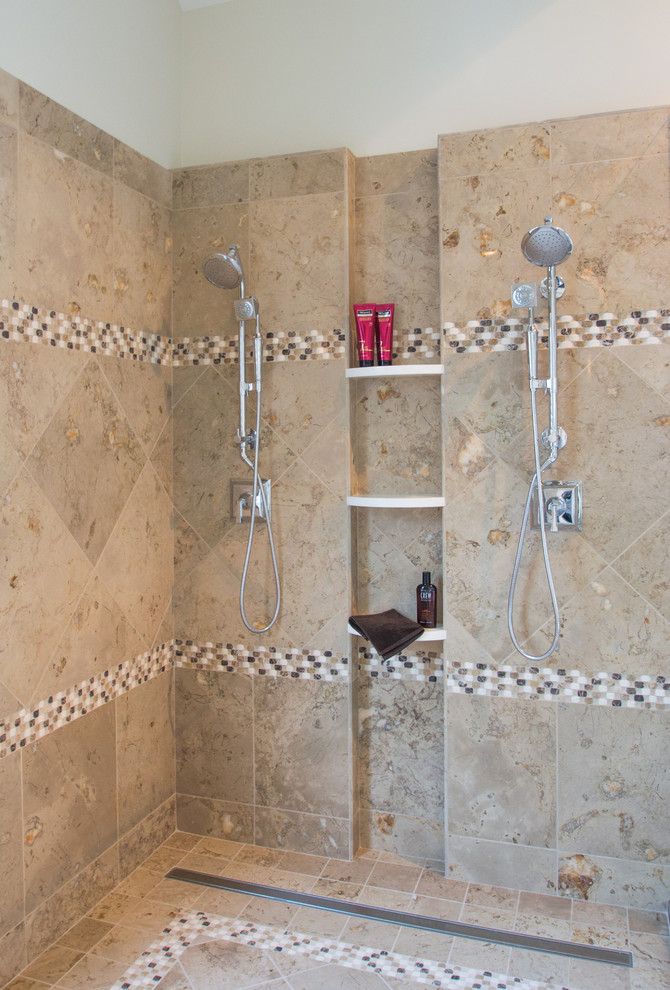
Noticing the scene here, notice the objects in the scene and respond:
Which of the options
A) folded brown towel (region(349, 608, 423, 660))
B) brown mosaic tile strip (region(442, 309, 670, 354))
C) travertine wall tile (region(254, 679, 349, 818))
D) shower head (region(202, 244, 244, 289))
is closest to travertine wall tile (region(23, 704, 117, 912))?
travertine wall tile (region(254, 679, 349, 818))

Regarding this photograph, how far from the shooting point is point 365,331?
2455 millimetres

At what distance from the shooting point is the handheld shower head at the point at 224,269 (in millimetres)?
2301

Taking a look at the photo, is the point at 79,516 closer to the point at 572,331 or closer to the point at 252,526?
the point at 252,526

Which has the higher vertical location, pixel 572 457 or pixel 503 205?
pixel 503 205

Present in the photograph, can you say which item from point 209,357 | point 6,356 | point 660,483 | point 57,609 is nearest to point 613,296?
point 660,483

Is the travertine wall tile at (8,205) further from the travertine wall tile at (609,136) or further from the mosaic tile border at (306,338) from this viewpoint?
the travertine wall tile at (609,136)

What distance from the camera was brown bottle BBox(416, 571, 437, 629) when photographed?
245cm

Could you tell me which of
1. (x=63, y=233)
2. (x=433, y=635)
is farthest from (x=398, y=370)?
(x=63, y=233)

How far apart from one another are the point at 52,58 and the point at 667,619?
95.8 inches

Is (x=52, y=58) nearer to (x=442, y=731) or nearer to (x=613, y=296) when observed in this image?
(x=613, y=296)

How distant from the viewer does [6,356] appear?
196 centimetres

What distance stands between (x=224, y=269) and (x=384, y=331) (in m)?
0.56

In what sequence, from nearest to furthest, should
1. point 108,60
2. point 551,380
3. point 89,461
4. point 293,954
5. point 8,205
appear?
point 8,205 < point 293,954 < point 551,380 < point 89,461 < point 108,60

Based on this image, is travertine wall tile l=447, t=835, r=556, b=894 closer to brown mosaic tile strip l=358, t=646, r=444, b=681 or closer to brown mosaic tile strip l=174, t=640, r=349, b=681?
brown mosaic tile strip l=358, t=646, r=444, b=681
